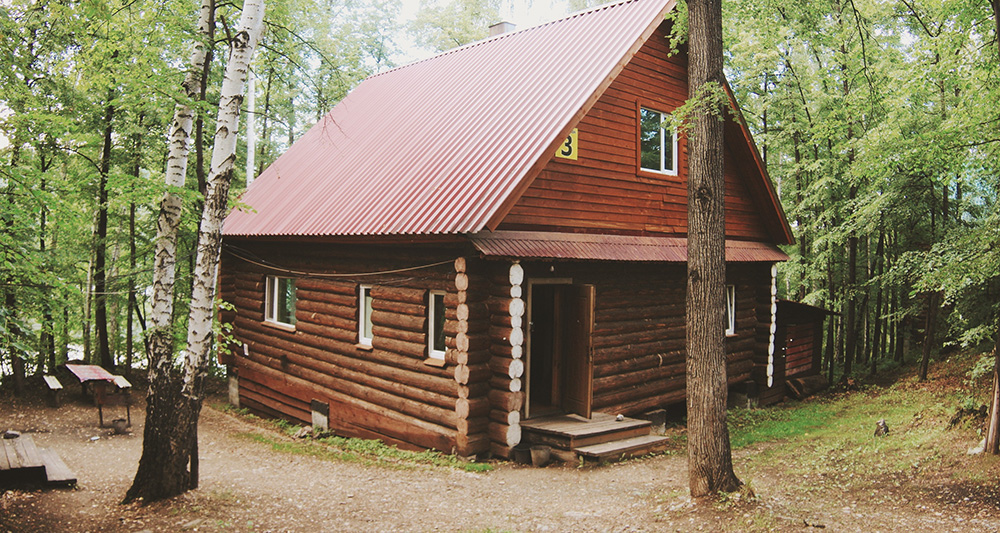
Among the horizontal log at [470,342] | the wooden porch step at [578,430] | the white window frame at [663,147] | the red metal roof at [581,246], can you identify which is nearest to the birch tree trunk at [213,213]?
the red metal roof at [581,246]

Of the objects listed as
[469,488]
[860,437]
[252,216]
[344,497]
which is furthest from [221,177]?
[860,437]

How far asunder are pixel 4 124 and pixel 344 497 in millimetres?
5664

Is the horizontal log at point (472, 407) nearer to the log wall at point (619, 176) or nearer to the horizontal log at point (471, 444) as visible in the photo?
the horizontal log at point (471, 444)

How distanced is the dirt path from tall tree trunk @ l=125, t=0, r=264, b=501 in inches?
13.8

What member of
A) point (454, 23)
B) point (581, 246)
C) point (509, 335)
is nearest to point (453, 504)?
point (509, 335)

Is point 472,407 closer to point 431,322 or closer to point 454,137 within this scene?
point 431,322

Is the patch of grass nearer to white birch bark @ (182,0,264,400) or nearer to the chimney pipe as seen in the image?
white birch bark @ (182,0,264,400)

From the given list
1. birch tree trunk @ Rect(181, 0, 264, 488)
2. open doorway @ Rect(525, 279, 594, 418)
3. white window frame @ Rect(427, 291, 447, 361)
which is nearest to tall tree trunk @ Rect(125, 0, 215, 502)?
birch tree trunk @ Rect(181, 0, 264, 488)

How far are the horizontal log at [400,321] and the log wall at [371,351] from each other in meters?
0.02

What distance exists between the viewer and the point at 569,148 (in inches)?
428

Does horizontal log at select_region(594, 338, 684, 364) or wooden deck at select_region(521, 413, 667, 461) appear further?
horizontal log at select_region(594, 338, 684, 364)

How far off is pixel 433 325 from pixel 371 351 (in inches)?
68.3

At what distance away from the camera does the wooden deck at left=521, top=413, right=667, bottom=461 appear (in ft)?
31.9

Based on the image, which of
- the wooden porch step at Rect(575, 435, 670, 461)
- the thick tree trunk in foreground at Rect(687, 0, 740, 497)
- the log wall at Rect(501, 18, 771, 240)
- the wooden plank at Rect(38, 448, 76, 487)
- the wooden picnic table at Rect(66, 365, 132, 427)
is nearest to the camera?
the thick tree trunk in foreground at Rect(687, 0, 740, 497)
